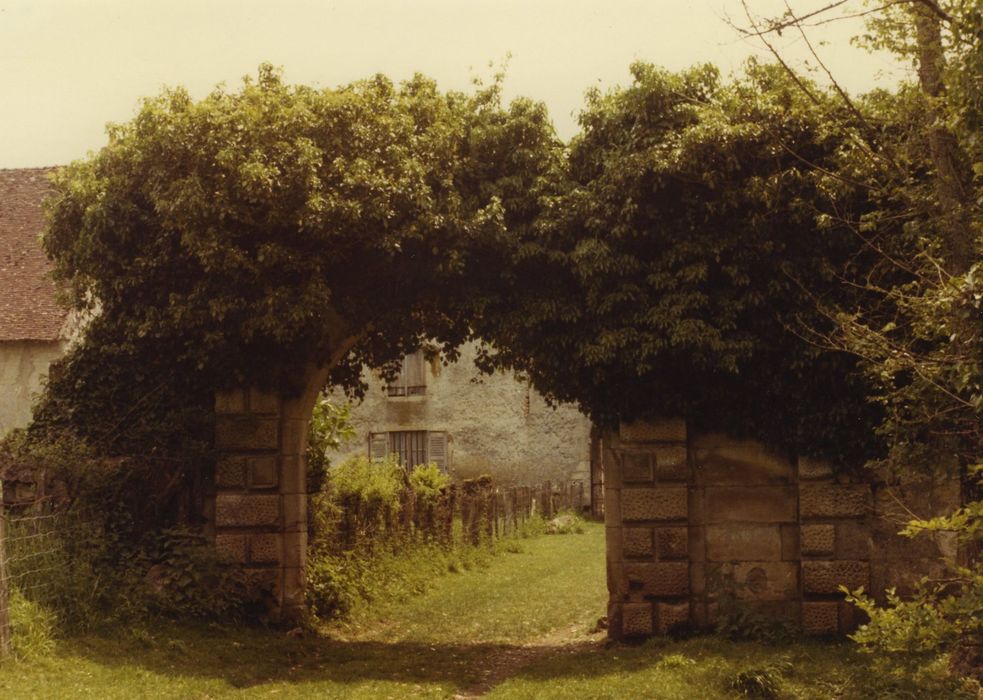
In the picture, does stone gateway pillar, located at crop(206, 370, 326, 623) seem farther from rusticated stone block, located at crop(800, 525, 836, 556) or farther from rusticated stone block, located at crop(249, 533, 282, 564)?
rusticated stone block, located at crop(800, 525, 836, 556)

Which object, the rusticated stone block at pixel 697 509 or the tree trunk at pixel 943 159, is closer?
the tree trunk at pixel 943 159

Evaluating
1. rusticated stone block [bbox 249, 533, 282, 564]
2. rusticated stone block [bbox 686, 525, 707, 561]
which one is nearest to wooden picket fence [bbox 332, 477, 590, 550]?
rusticated stone block [bbox 249, 533, 282, 564]

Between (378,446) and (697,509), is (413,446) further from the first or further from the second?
(697,509)

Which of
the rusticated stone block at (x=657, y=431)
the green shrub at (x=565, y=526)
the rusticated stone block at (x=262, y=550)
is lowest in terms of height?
the green shrub at (x=565, y=526)

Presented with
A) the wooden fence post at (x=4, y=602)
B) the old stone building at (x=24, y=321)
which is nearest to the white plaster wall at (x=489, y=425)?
the old stone building at (x=24, y=321)

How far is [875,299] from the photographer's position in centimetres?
1135

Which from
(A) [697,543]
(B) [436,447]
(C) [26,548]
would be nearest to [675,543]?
(A) [697,543]

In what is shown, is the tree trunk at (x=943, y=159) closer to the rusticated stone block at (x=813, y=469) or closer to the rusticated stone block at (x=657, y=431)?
the rusticated stone block at (x=813, y=469)

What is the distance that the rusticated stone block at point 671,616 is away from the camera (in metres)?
11.7

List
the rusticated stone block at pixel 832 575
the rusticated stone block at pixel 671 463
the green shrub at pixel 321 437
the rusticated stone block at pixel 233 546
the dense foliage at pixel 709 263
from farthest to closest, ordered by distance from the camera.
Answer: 1. the green shrub at pixel 321 437
2. the rusticated stone block at pixel 233 546
3. the rusticated stone block at pixel 671 463
4. the rusticated stone block at pixel 832 575
5. the dense foliage at pixel 709 263

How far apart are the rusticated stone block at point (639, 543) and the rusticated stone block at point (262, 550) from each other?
12.1ft

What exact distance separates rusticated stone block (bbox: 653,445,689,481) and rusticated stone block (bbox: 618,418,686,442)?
0.32ft

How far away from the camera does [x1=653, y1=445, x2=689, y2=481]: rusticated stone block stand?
38.7 ft

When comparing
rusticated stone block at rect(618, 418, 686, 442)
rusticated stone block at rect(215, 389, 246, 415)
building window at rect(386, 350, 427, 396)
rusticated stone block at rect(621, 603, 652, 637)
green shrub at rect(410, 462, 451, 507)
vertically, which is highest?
building window at rect(386, 350, 427, 396)
